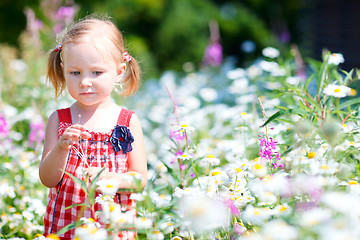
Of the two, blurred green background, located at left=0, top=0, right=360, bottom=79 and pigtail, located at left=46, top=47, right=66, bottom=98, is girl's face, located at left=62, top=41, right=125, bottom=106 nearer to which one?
pigtail, located at left=46, top=47, right=66, bottom=98

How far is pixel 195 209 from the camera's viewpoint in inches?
47.8

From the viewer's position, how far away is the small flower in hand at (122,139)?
1.72m

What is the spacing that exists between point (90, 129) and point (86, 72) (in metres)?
0.22

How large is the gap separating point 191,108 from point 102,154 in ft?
7.24

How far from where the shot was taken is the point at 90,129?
1732 mm

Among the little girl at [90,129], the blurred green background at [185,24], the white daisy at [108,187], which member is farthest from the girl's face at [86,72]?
the blurred green background at [185,24]

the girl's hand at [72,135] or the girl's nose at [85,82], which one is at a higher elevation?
the girl's nose at [85,82]

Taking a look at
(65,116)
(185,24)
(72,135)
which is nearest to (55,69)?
(65,116)

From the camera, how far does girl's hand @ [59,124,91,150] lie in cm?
153

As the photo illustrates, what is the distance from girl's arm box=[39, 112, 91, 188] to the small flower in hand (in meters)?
0.14

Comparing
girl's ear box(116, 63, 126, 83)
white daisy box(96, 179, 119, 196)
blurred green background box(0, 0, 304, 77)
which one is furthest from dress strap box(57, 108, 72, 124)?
blurred green background box(0, 0, 304, 77)

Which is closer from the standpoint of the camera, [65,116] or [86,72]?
[86,72]

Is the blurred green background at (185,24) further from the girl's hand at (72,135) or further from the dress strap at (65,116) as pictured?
the girl's hand at (72,135)

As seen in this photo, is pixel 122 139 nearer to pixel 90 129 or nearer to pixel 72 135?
pixel 90 129
